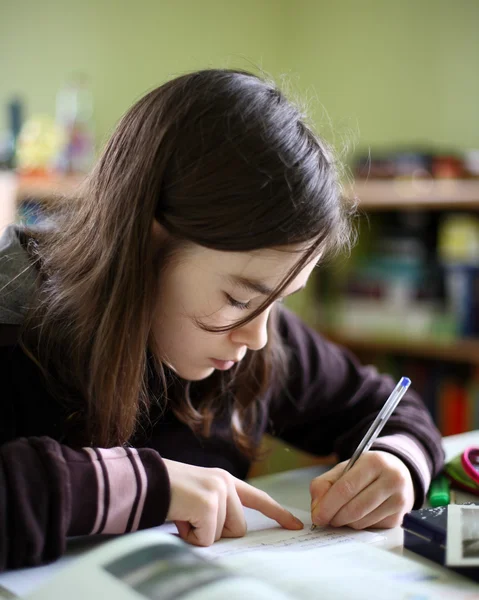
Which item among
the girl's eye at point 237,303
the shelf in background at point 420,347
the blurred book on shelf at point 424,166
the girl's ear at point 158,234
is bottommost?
the shelf in background at point 420,347

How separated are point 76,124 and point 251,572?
5.87ft

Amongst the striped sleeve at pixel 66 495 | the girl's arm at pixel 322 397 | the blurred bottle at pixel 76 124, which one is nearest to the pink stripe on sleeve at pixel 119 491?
the striped sleeve at pixel 66 495

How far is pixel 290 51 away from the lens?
115 inches

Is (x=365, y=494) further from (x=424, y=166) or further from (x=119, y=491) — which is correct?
(x=424, y=166)

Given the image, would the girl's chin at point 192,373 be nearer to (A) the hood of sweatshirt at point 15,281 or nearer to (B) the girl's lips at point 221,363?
(B) the girl's lips at point 221,363

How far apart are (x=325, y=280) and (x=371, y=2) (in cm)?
98

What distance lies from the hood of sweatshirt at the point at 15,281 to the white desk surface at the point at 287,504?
26 centimetres

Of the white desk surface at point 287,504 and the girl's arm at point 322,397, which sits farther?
the girl's arm at point 322,397

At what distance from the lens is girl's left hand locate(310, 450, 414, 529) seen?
0.81 metres

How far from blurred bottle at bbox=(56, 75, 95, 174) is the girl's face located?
46.8 inches

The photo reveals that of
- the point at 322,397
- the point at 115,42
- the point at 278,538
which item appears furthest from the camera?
the point at 115,42

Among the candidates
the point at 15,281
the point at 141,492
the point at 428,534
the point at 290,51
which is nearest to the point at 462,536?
the point at 428,534

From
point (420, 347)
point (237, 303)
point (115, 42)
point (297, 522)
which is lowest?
point (420, 347)

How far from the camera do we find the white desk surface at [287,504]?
2.15ft
